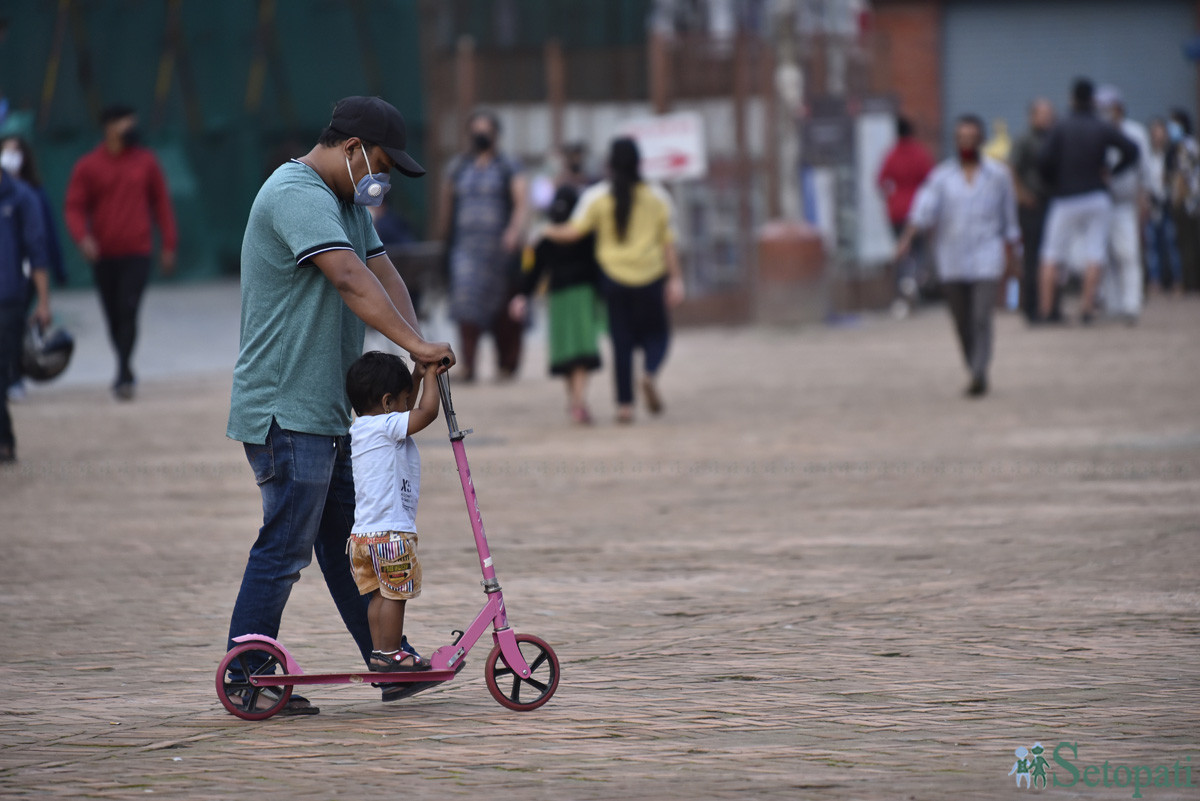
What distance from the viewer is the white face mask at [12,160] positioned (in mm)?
12084

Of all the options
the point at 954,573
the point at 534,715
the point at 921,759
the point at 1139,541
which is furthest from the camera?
the point at 1139,541

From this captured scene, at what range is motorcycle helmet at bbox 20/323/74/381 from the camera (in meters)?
11.8

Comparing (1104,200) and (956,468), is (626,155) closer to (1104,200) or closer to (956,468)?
(956,468)

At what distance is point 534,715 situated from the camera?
5.19 m

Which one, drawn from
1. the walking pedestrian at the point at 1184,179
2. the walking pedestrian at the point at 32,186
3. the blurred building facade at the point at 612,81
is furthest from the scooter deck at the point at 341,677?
the walking pedestrian at the point at 1184,179

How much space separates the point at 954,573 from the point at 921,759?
8.97 feet

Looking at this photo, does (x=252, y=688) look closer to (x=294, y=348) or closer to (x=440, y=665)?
(x=440, y=665)

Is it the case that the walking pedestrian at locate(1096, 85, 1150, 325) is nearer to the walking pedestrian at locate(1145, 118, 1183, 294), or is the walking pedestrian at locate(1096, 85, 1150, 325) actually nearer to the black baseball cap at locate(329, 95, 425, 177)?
the walking pedestrian at locate(1145, 118, 1183, 294)

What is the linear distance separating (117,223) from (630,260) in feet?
13.8

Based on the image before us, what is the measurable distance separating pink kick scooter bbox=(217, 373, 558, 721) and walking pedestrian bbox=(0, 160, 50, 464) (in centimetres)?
575

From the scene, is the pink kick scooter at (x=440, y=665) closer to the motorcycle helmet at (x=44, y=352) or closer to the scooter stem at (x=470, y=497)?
the scooter stem at (x=470, y=497)

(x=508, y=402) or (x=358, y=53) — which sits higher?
(x=358, y=53)

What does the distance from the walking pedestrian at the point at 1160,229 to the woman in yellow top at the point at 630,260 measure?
11363mm

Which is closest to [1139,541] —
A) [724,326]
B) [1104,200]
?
[1104,200]
